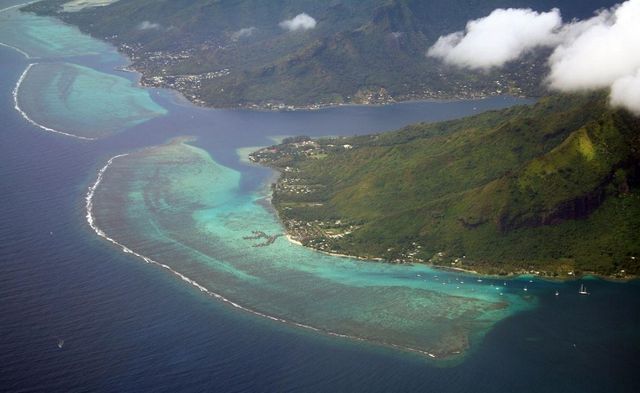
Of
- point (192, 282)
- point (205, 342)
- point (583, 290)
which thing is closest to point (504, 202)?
point (583, 290)

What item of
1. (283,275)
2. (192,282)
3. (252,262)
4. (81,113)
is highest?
(81,113)

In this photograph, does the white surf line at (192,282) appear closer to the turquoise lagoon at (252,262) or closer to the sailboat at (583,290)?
the turquoise lagoon at (252,262)

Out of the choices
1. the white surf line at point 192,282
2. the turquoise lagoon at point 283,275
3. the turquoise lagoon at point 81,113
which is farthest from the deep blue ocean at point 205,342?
the turquoise lagoon at point 81,113

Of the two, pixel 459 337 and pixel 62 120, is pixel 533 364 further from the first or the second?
pixel 62 120

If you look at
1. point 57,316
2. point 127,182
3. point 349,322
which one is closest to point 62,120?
point 127,182

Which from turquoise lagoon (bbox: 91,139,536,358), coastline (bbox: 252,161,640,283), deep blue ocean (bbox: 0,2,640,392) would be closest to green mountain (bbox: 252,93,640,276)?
coastline (bbox: 252,161,640,283)

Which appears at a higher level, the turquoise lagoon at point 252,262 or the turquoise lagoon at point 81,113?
the turquoise lagoon at point 81,113

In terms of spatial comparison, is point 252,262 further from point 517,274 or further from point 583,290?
point 583,290
